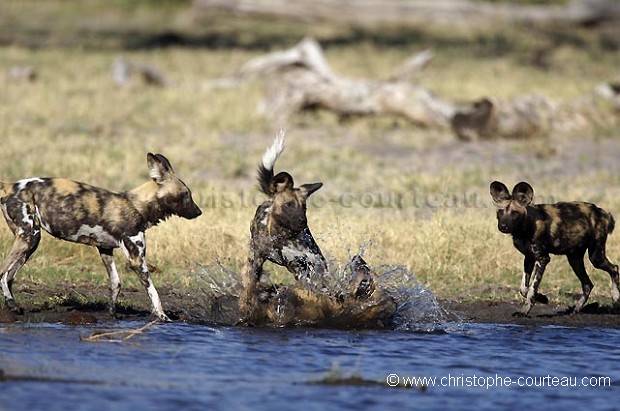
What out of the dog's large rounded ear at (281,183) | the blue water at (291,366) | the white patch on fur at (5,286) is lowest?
the blue water at (291,366)

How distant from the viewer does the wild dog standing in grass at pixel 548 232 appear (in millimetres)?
9352

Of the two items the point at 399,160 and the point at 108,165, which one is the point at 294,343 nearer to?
the point at 108,165

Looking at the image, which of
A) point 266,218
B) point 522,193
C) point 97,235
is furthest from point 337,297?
point 97,235

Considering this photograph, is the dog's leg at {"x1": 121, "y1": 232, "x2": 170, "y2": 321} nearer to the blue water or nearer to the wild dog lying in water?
the blue water

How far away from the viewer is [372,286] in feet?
29.1

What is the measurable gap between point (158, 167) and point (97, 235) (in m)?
0.68

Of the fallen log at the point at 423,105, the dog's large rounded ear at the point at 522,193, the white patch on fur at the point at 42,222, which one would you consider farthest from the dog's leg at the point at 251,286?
the fallen log at the point at 423,105

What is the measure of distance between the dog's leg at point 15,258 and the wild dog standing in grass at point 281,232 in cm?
159

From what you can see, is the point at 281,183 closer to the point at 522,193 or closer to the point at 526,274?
the point at 522,193

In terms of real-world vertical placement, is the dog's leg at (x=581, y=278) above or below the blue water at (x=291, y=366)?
above

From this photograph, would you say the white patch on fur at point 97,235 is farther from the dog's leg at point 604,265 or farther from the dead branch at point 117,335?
the dog's leg at point 604,265

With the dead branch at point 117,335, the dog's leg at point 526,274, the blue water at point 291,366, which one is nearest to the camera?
the blue water at point 291,366

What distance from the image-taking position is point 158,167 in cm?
880

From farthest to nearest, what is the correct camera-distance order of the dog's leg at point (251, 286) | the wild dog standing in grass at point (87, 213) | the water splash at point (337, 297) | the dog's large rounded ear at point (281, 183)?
the water splash at point (337, 297) < the dog's leg at point (251, 286) < the wild dog standing in grass at point (87, 213) < the dog's large rounded ear at point (281, 183)
